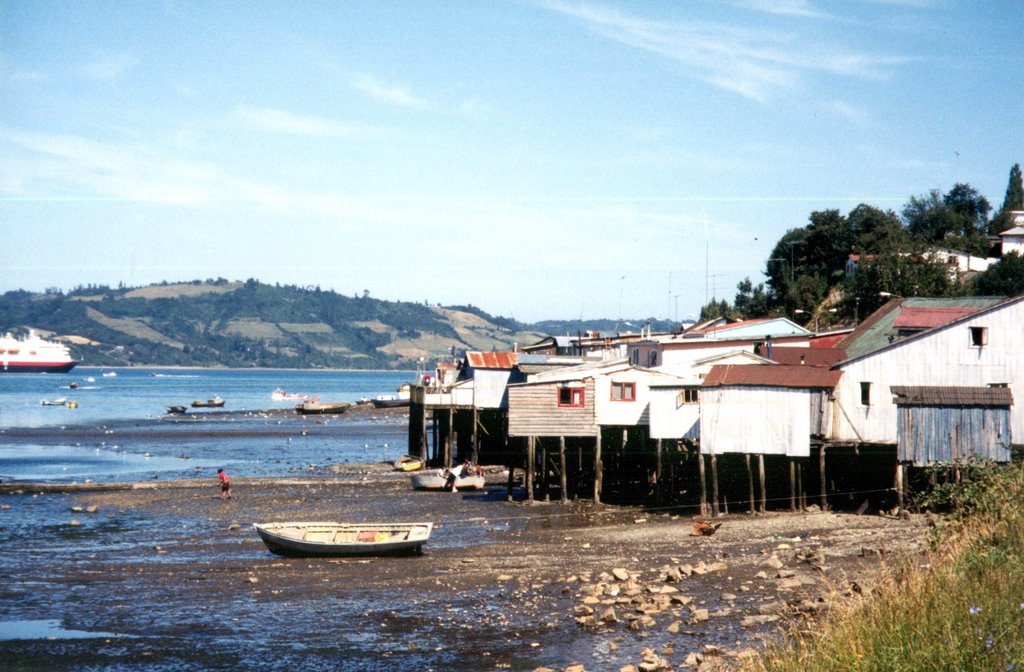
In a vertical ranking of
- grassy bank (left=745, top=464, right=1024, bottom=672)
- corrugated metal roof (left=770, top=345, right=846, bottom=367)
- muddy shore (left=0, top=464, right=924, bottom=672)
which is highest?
corrugated metal roof (left=770, top=345, right=846, bottom=367)

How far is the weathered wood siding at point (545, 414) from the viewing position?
152 ft

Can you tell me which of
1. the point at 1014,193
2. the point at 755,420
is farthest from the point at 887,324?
the point at 1014,193

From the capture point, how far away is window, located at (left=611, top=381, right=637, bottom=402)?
46344 millimetres

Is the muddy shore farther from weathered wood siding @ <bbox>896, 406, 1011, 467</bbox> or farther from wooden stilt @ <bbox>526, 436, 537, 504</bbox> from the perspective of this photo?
weathered wood siding @ <bbox>896, 406, 1011, 467</bbox>

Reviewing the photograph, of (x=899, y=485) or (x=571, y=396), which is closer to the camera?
(x=899, y=485)

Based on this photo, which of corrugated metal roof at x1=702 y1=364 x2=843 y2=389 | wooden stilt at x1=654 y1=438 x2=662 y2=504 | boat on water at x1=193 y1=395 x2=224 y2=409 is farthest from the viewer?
boat on water at x1=193 y1=395 x2=224 y2=409

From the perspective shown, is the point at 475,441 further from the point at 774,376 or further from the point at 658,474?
the point at 774,376

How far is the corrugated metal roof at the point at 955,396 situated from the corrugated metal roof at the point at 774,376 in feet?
10.4

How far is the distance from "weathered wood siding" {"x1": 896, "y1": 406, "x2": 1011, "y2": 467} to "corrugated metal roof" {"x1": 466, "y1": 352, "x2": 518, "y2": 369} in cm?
2913

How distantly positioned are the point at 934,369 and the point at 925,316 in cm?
790

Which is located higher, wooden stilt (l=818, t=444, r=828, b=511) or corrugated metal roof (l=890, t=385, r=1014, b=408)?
corrugated metal roof (l=890, t=385, r=1014, b=408)

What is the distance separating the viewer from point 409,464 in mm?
64625

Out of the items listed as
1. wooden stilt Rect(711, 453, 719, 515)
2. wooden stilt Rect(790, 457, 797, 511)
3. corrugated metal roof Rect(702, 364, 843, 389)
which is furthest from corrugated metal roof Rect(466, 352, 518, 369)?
wooden stilt Rect(790, 457, 797, 511)

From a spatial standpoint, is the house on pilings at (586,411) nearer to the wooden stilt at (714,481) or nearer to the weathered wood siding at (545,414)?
the weathered wood siding at (545,414)
